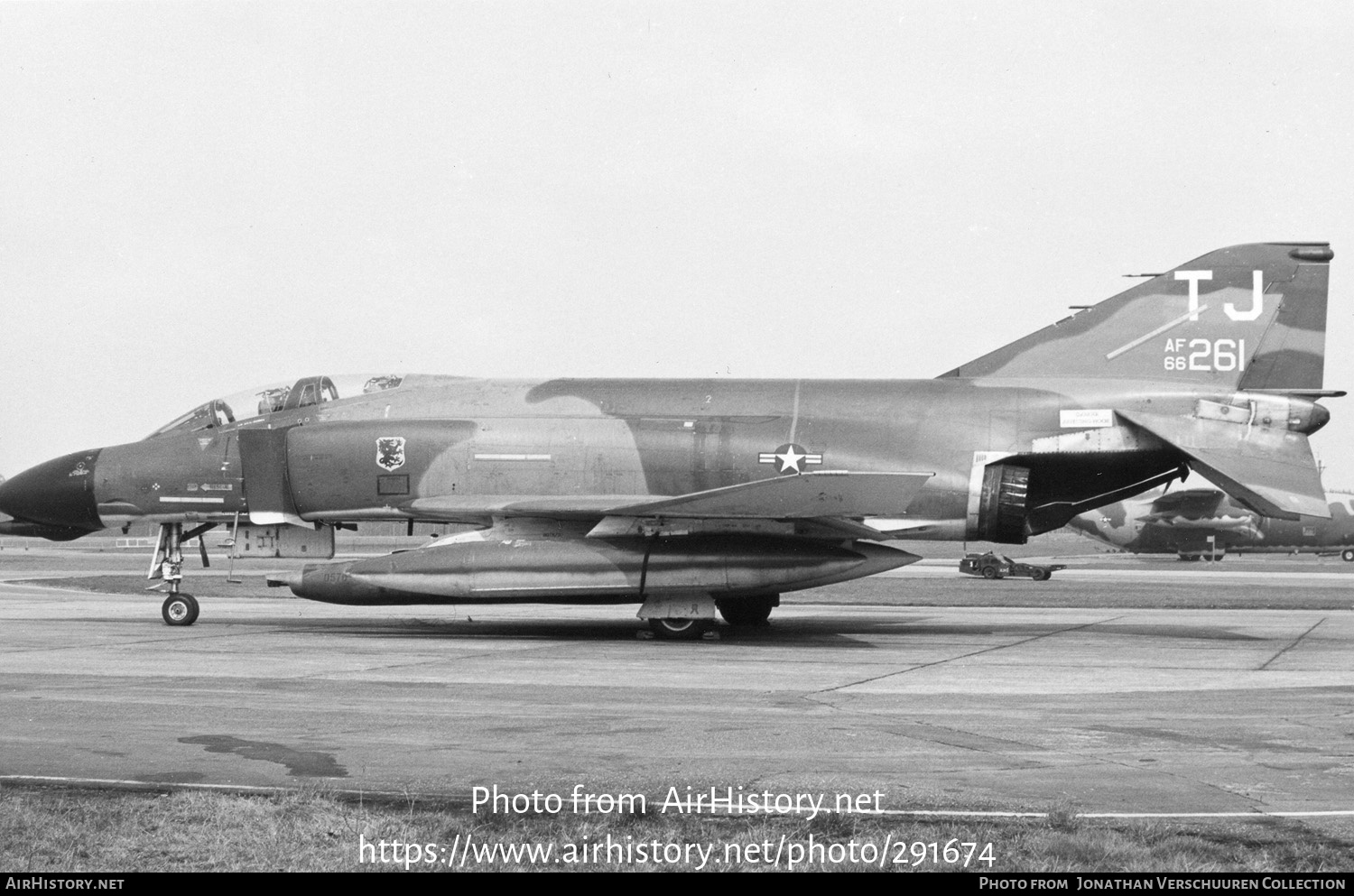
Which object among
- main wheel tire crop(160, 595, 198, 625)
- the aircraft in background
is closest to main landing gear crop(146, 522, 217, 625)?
main wheel tire crop(160, 595, 198, 625)

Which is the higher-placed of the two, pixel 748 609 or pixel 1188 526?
pixel 748 609

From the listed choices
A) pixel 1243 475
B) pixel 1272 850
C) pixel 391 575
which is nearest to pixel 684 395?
pixel 391 575

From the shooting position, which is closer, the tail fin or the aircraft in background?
the tail fin

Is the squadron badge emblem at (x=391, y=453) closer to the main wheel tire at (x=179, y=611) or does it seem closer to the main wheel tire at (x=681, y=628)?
the main wheel tire at (x=179, y=611)

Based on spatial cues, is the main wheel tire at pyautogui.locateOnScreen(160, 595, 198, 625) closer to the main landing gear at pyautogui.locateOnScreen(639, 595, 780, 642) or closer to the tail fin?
the main landing gear at pyautogui.locateOnScreen(639, 595, 780, 642)

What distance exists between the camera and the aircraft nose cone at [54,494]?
17266 mm

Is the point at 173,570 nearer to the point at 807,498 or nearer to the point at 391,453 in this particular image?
the point at 391,453

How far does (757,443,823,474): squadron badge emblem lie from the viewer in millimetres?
16094

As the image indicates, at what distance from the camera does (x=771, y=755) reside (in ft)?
24.8

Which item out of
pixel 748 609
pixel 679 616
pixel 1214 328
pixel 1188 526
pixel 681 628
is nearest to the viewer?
pixel 679 616

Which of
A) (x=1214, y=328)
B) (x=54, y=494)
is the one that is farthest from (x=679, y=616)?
(x=54, y=494)

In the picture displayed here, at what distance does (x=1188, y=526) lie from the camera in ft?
165

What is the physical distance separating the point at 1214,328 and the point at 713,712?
34.3 feet

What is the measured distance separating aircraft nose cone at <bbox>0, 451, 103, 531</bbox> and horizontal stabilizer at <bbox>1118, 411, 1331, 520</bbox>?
552 inches
